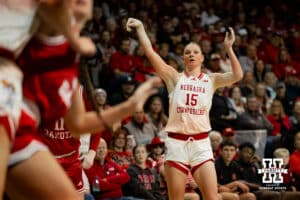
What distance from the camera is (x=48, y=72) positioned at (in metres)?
3.90

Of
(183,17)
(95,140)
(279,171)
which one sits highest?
(183,17)

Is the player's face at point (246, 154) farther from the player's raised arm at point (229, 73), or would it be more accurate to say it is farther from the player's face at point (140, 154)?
the player's raised arm at point (229, 73)

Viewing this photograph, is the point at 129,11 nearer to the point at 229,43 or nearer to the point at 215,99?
the point at 215,99

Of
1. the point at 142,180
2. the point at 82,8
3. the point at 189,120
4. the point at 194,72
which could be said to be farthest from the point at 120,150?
the point at 82,8

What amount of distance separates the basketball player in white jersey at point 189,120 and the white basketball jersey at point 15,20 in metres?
Answer: 3.51

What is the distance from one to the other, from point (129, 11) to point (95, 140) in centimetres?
775

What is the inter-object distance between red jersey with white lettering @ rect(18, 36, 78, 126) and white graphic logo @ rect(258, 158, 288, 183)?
681 cm

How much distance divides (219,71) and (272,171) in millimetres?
3778

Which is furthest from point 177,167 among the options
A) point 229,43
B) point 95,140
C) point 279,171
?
point 279,171

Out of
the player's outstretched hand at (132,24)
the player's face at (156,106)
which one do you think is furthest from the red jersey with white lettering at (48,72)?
the player's face at (156,106)

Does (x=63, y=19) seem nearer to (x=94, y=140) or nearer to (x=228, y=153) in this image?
(x=94, y=140)

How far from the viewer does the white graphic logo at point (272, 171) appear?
10.3 metres

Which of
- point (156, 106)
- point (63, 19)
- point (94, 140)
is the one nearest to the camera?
point (63, 19)

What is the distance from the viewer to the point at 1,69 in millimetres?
3658
